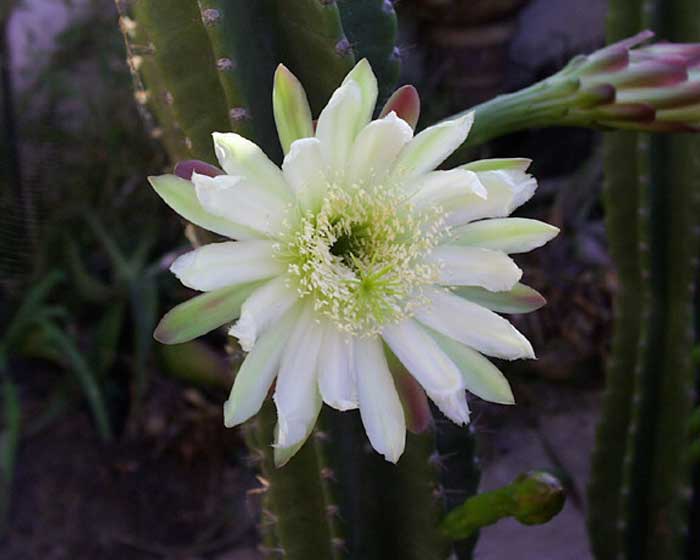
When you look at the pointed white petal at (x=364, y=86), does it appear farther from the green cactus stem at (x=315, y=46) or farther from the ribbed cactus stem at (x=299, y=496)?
the ribbed cactus stem at (x=299, y=496)

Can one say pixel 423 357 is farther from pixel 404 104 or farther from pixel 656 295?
pixel 656 295

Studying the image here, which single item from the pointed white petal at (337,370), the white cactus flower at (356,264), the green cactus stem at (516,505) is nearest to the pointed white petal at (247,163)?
the white cactus flower at (356,264)

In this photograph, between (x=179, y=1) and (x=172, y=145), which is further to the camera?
(x=172, y=145)

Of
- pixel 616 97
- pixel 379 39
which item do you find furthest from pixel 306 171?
pixel 616 97

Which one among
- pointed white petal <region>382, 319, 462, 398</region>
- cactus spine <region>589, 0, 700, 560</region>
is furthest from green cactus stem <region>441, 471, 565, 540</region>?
cactus spine <region>589, 0, 700, 560</region>

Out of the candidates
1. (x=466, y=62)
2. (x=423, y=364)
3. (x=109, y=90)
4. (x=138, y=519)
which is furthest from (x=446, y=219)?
(x=466, y=62)

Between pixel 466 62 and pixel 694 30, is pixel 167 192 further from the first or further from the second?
pixel 466 62

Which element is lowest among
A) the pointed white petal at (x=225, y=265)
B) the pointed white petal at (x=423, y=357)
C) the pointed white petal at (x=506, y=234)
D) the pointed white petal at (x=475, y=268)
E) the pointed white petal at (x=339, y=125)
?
the pointed white petal at (x=423, y=357)
